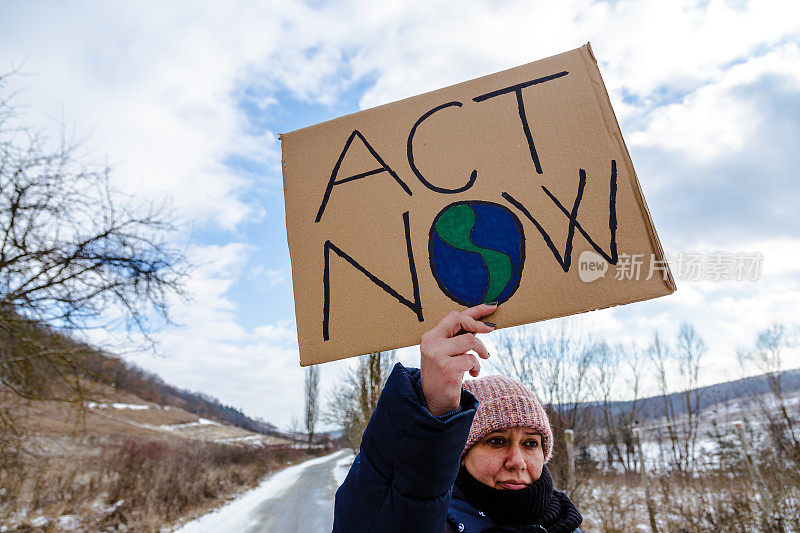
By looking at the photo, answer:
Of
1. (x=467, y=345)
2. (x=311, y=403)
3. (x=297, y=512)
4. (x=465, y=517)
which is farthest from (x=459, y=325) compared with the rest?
(x=311, y=403)

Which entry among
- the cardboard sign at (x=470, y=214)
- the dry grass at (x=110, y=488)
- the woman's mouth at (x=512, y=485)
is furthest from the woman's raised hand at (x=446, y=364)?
the dry grass at (x=110, y=488)

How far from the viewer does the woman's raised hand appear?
934mm

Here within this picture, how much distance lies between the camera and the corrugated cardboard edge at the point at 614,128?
114 centimetres

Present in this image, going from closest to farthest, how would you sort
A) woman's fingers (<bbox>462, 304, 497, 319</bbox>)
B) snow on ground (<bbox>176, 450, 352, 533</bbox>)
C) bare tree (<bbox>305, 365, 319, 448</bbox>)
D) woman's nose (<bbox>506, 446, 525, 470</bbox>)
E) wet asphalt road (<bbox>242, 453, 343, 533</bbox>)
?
woman's fingers (<bbox>462, 304, 497, 319</bbox>), woman's nose (<bbox>506, 446, 525, 470</bbox>), wet asphalt road (<bbox>242, 453, 343, 533</bbox>), snow on ground (<bbox>176, 450, 352, 533</bbox>), bare tree (<bbox>305, 365, 319, 448</bbox>)

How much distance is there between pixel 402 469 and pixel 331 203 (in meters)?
0.80

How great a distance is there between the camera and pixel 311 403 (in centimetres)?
4791

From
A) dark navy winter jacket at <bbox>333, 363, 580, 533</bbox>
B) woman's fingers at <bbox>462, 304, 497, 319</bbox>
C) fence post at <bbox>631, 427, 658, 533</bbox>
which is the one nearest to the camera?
dark navy winter jacket at <bbox>333, 363, 580, 533</bbox>

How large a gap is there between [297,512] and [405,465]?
1066cm

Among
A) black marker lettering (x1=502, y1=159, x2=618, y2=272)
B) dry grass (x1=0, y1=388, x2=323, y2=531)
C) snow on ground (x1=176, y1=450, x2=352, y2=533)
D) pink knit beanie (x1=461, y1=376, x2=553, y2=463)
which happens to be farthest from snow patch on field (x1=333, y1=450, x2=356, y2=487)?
black marker lettering (x1=502, y1=159, x2=618, y2=272)

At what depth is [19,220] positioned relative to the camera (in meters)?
4.20

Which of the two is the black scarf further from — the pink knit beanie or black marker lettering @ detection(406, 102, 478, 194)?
black marker lettering @ detection(406, 102, 478, 194)

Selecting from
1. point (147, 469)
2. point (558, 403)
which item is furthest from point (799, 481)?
point (147, 469)

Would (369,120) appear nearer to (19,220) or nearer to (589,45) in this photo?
(589,45)

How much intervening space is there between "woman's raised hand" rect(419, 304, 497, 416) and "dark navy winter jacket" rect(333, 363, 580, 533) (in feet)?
0.09
